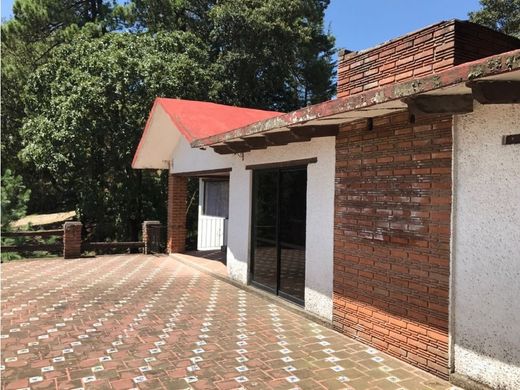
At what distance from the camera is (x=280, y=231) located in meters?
7.14

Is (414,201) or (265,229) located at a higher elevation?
(414,201)

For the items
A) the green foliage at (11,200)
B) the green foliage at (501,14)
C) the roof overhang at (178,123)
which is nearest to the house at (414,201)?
the roof overhang at (178,123)

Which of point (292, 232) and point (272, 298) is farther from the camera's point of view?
point (272, 298)

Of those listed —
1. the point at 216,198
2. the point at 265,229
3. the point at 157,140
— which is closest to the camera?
the point at 265,229

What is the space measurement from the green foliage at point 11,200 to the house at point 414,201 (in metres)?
8.96

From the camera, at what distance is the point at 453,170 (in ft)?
13.1

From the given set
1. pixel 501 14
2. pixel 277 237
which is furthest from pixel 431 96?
pixel 501 14

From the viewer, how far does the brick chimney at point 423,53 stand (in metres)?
4.23

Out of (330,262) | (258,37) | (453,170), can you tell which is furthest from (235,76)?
(453,170)

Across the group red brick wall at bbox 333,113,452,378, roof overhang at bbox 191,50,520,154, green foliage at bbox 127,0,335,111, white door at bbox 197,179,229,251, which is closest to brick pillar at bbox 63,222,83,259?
white door at bbox 197,179,229,251

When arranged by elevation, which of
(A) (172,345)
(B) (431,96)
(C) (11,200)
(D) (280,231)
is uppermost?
(B) (431,96)

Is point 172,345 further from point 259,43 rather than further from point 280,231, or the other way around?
point 259,43

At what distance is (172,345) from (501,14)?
69.5ft

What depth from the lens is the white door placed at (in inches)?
527
